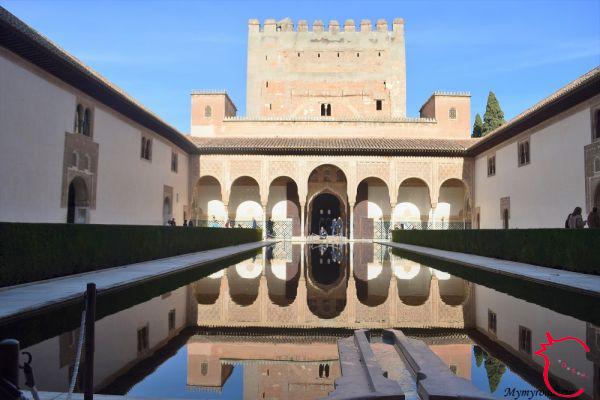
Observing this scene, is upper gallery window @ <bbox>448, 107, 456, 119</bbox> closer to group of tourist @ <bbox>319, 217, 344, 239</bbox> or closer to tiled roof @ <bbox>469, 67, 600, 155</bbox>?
tiled roof @ <bbox>469, 67, 600, 155</bbox>

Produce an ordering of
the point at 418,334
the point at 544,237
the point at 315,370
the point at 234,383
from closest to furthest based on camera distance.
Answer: the point at 234,383, the point at 315,370, the point at 418,334, the point at 544,237

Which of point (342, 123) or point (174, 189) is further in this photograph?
point (342, 123)

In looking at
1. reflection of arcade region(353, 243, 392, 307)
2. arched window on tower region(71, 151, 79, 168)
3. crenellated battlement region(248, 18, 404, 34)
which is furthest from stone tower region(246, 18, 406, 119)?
reflection of arcade region(353, 243, 392, 307)

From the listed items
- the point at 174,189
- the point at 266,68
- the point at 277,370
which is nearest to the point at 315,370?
the point at 277,370

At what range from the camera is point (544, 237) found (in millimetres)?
10336

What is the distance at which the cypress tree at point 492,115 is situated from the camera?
36906 millimetres

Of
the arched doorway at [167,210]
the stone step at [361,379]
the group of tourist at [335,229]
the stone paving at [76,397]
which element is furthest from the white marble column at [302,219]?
the stone paving at [76,397]

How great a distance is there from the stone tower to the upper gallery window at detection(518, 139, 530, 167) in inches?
605

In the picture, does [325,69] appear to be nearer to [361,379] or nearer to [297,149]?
[297,149]

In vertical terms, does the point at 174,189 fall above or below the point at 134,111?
below

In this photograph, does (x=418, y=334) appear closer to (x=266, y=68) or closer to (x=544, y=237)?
(x=544, y=237)

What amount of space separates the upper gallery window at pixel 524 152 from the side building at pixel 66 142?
1430 centimetres

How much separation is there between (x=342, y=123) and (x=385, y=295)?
76.0 feet

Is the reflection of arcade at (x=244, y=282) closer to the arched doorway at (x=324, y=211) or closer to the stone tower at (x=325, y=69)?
the arched doorway at (x=324, y=211)
